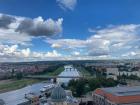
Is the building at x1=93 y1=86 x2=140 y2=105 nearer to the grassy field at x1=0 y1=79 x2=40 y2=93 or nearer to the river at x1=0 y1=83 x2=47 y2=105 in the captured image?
the river at x1=0 y1=83 x2=47 y2=105

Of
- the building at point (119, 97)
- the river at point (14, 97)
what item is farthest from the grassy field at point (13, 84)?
the building at point (119, 97)

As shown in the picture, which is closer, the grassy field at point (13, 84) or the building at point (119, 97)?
the building at point (119, 97)

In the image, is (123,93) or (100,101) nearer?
(123,93)

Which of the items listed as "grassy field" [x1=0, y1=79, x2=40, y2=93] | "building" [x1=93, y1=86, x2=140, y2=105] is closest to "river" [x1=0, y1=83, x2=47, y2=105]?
"grassy field" [x1=0, y1=79, x2=40, y2=93]

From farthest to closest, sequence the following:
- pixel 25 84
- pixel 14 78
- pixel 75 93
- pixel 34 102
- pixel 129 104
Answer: pixel 14 78
pixel 25 84
pixel 75 93
pixel 34 102
pixel 129 104

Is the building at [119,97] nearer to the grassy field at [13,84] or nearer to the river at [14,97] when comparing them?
the river at [14,97]

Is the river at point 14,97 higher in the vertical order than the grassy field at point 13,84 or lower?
lower

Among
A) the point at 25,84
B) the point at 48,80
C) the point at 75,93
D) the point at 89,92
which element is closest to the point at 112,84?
the point at 89,92

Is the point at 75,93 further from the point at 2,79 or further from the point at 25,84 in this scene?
the point at 2,79

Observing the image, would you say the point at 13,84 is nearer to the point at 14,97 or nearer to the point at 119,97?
the point at 14,97

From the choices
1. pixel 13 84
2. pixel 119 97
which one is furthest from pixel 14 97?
pixel 119 97

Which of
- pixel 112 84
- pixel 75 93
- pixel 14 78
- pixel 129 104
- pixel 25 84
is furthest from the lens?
pixel 14 78
